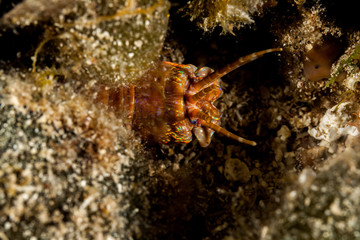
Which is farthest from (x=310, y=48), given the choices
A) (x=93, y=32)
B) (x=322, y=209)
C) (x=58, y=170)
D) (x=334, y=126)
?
(x=58, y=170)

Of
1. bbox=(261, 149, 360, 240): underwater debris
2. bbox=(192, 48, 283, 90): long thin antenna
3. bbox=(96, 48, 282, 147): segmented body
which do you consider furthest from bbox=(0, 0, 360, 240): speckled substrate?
bbox=(192, 48, 283, 90): long thin antenna

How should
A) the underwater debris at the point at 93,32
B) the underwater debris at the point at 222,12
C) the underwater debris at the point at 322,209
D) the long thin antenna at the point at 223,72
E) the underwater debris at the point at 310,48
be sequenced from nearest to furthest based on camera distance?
the underwater debris at the point at 322,209 → the underwater debris at the point at 93,32 → the long thin antenna at the point at 223,72 → the underwater debris at the point at 222,12 → the underwater debris at the point at 310,48

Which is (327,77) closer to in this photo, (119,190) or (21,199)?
(119,190)

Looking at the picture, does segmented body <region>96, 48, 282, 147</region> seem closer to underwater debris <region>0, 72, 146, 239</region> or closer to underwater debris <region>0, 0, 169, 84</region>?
underwater debris <region>0, 0, 169, 84</region>

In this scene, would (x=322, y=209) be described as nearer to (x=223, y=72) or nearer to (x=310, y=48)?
(x=223, y=72)

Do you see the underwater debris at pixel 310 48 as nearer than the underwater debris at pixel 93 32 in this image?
No

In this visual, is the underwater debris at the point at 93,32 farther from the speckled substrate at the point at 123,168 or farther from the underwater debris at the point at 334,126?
the underwater debris at the point at 334,126

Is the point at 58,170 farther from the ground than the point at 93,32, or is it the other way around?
Answer: the point at 93,32

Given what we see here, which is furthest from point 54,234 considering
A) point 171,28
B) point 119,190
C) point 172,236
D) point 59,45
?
point 171,28

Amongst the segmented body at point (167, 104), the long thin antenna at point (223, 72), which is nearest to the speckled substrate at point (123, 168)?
the segmented body at point (167, 104)
